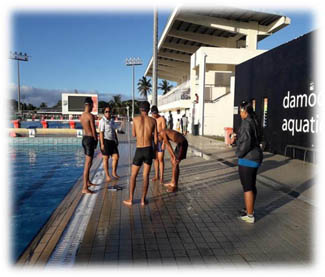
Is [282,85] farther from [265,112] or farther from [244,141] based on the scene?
[244,141]

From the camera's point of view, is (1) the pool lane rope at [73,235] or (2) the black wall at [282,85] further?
(2) the black wall at [282,85]

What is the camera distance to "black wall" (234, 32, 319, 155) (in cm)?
944

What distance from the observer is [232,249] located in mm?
3375

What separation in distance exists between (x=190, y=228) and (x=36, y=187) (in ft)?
15.8

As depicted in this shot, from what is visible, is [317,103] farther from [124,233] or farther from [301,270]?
[124,233]

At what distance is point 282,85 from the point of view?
11.1 m

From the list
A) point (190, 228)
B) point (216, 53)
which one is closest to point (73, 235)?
point (190, 228)

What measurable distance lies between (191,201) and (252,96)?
10.3 metres

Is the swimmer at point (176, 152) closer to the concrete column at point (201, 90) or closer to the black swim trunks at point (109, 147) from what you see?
the black swim trunks at point (109, 147)

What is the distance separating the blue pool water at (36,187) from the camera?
442 cm

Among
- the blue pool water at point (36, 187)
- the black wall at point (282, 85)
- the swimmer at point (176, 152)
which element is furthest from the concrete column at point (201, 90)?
the swimmer at point (176, 152)

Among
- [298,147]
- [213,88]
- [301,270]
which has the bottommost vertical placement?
[301,270]

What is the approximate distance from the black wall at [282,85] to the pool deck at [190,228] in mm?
3949
